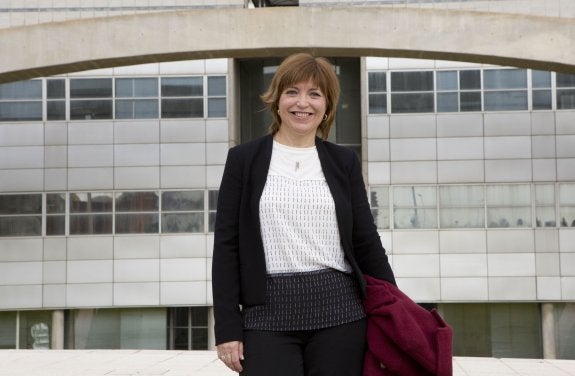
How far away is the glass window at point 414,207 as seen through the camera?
24609mm

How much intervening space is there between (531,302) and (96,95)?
46.3ft

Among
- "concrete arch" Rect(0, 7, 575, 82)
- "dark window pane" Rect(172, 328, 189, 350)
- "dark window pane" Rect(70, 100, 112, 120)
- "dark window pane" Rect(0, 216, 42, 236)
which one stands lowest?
"dark window pane" Rect(172, 328, 189, 350)

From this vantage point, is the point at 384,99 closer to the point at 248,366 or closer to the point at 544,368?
the point at 544,368

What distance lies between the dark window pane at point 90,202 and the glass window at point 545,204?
1256cm

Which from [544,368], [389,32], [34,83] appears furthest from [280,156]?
[34,83]

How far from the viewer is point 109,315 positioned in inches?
998

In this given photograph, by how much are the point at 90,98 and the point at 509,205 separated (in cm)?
1272

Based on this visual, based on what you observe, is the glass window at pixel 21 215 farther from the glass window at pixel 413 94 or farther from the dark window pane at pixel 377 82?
→ the glass window at pixel 413 94

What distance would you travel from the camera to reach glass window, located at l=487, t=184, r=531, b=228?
2433 cm

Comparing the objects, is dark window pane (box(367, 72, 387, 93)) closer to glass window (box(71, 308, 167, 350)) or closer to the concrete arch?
the concrete arch

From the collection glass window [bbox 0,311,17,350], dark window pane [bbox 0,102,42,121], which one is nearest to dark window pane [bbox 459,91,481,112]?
dark window pane [bbox 0,102,42,121]

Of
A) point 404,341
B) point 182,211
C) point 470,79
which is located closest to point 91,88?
point 182,211

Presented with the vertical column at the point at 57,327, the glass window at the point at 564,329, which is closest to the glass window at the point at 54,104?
the vertical column at the point at 57,327

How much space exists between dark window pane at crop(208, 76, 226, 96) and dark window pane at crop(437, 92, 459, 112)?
6333 mm
